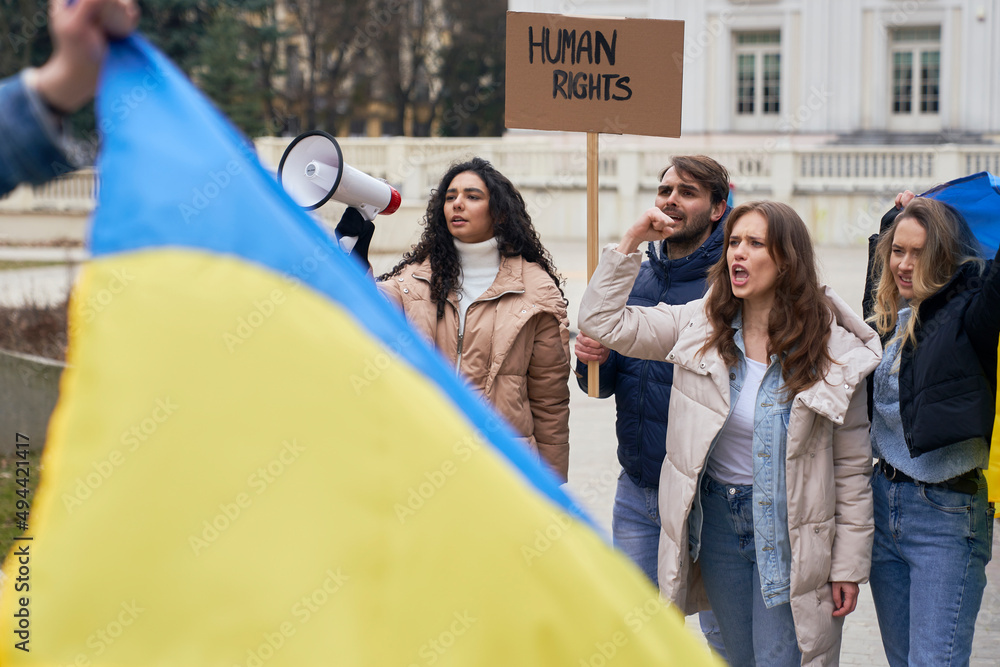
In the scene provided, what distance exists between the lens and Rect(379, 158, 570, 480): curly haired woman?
388cm

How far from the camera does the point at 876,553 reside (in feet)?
11.3

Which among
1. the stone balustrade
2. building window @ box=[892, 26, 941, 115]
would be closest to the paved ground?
the stone balustrade

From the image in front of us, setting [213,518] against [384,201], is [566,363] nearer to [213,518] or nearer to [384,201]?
[384,201]

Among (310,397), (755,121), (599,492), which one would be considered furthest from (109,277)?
(755,121)

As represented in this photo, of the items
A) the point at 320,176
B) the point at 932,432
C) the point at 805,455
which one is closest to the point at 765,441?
the point at 805,455

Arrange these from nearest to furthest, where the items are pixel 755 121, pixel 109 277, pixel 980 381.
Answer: pixel 109 277 < pixel 980 381 < pixel 755 121

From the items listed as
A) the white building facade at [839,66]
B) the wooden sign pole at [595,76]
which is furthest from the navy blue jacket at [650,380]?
the white building facade at [839,66]

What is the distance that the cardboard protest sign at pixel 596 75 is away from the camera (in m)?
3.90

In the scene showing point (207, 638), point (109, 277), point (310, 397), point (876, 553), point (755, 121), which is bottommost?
point (876, 553)

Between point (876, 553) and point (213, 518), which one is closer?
point (213, 518)

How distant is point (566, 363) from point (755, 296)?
916 mm

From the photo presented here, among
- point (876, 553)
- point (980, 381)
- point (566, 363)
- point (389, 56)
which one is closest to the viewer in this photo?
point (980, 381)

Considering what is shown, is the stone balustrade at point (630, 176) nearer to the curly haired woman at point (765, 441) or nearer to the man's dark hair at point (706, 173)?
the man's dark hair at point (706, 173)

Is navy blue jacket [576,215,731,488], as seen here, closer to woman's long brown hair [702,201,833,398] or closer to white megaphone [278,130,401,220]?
woman's long brown hair [702,201,833,398]
